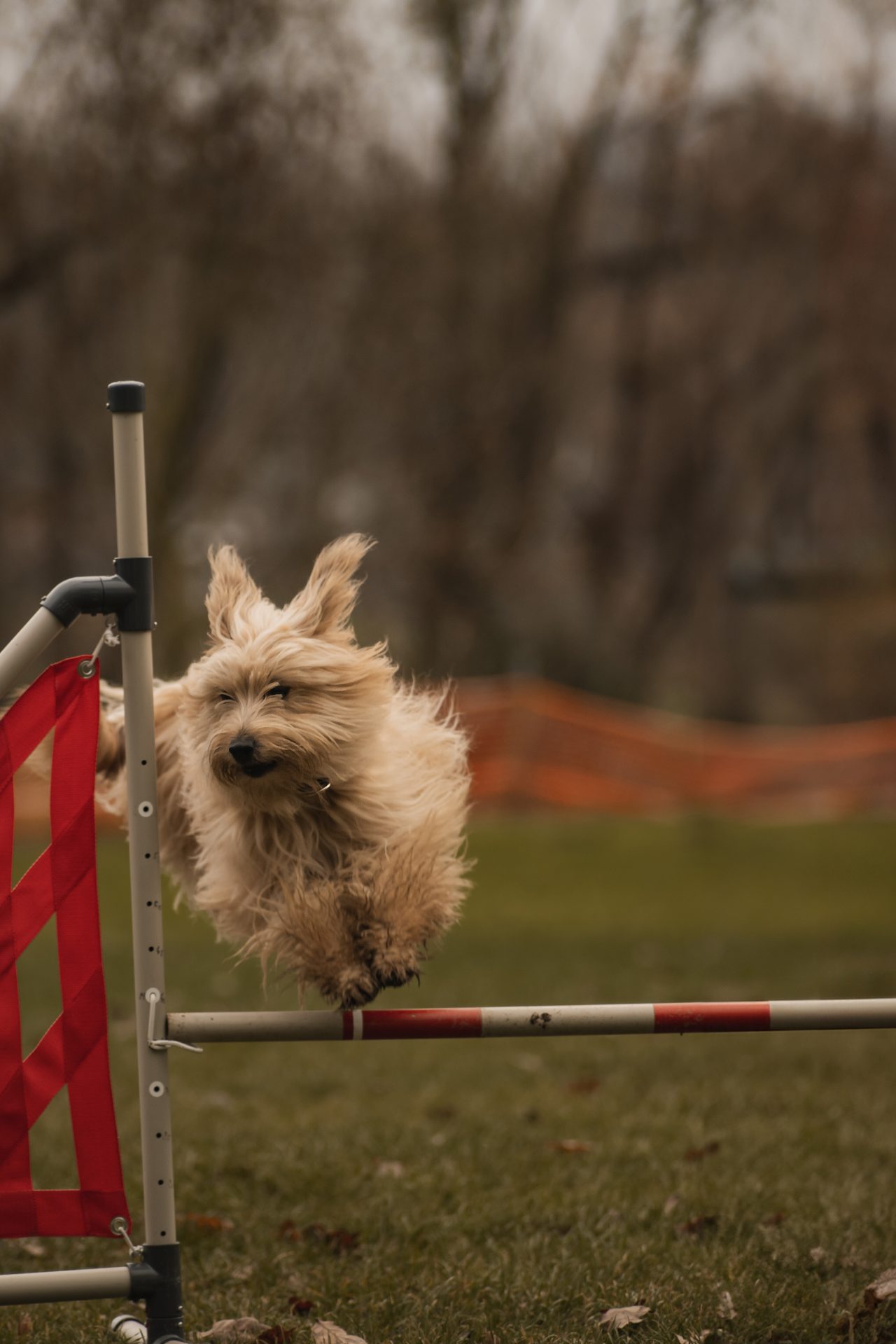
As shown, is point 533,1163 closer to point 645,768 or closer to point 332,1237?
point 332,1237

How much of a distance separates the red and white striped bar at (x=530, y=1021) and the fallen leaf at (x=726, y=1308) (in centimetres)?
74

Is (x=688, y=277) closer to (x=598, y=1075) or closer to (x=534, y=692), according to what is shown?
(x=534, y=692)

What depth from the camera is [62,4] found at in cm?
1582

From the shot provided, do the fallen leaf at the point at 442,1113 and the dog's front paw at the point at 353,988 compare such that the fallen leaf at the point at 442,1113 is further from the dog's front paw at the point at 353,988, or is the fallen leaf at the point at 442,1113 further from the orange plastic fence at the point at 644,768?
the orange plastic fence at the point at 644,768

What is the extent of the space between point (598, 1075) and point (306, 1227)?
2721 mm

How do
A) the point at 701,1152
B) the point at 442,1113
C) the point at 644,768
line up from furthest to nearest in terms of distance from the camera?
the point at 644,768 → the point at 442,1113 → the point at 701,1152

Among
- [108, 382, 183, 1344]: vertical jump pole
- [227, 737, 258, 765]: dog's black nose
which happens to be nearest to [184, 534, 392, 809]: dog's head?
[227, 737, 258, 765]: dog's black nose

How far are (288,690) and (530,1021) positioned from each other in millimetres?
927

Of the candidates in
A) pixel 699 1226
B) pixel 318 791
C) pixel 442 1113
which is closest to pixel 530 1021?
pixel 318 791

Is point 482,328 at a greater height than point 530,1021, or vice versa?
point 482,328

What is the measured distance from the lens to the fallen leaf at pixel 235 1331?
334 cm

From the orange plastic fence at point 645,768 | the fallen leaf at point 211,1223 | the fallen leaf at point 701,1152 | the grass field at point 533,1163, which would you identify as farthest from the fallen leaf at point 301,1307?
the orange plastic fence at point 645,768

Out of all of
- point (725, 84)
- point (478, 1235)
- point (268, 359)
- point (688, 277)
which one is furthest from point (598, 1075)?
point (688, 277)

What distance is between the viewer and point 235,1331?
11.1ft
